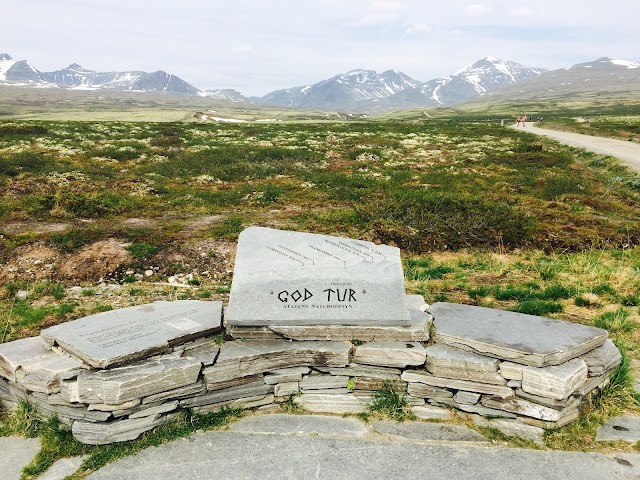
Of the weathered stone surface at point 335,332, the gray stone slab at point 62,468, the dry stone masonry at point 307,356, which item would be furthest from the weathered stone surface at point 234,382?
the gray stone slab at point 62,468

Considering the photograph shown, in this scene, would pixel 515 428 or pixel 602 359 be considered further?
pixel 602 359

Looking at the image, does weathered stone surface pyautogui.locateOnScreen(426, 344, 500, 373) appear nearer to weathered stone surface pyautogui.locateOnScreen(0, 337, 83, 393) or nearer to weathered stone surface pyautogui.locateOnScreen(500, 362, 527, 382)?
weathered stone surface pyautogui.locateOnScreen(500, 362, 527, 382)

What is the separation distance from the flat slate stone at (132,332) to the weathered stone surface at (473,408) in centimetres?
346

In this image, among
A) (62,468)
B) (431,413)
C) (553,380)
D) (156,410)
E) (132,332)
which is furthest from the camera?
(132,332)

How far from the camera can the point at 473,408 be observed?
611 centimetres

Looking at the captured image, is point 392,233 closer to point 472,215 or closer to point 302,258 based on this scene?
point 472,215

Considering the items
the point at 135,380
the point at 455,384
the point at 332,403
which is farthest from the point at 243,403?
the point at 455,384

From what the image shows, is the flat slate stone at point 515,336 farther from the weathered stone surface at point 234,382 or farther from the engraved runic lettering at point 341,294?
the weathered stone surface at point 234,382

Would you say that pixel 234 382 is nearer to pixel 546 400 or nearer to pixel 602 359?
pixel 546 400

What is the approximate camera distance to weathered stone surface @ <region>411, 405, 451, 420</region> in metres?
6.18

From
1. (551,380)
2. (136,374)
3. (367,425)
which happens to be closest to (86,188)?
(136,374)

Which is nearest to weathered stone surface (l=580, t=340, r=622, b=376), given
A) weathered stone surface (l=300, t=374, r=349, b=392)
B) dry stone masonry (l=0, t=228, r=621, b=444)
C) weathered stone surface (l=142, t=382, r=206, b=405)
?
dry stone masonry (l=0, t=228, r=621, b=444)

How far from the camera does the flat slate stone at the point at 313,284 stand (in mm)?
6770

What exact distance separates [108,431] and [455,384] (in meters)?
4.55
